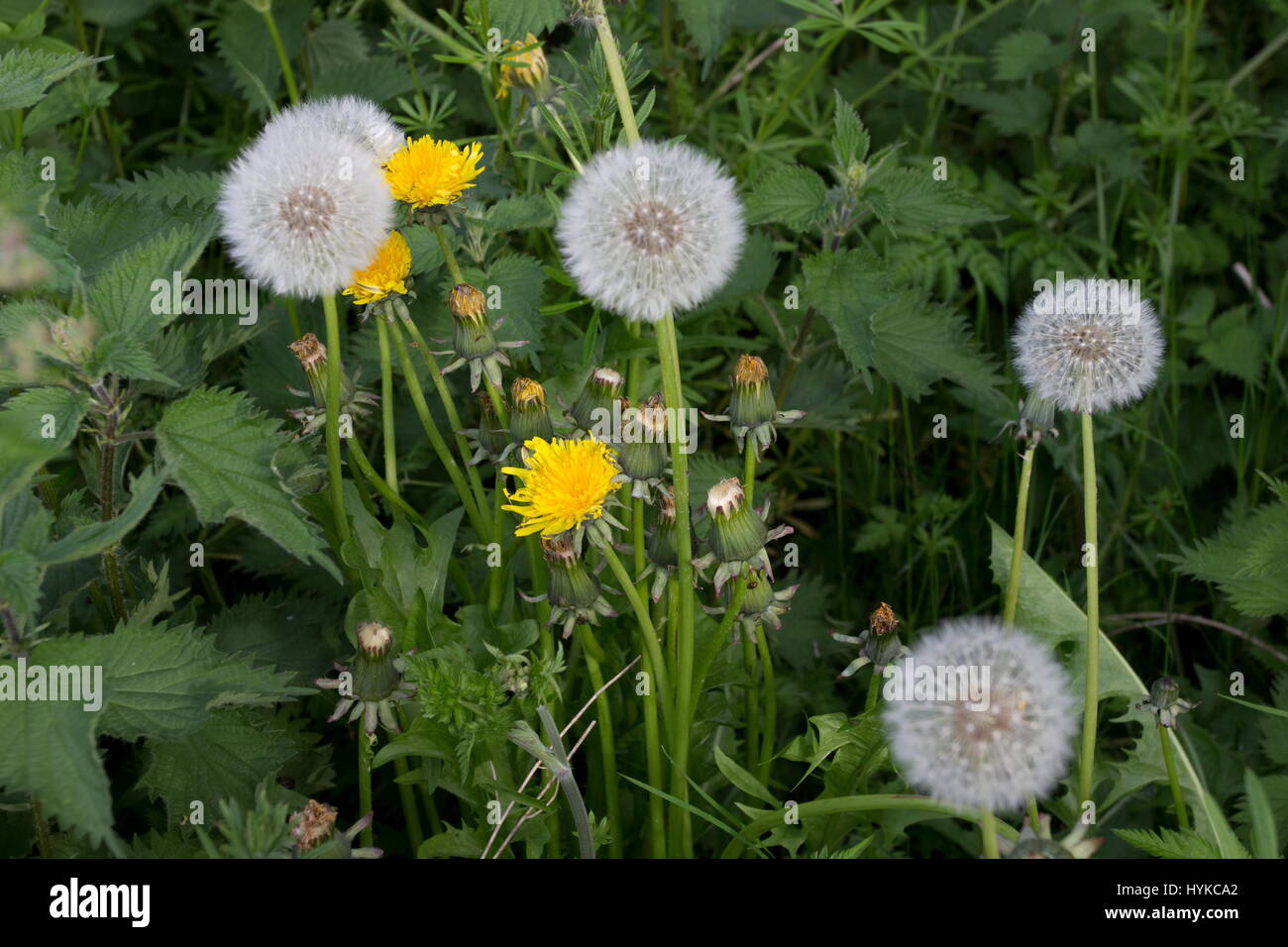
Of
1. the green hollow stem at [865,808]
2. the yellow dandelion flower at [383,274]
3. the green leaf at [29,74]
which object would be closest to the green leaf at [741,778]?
the green hollow stem at [865,808]

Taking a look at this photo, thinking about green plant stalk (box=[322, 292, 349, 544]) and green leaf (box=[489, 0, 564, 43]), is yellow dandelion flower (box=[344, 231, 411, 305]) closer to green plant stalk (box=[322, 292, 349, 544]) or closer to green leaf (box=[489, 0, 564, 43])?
green plant stalk (box=[322, 292, 349, 544])

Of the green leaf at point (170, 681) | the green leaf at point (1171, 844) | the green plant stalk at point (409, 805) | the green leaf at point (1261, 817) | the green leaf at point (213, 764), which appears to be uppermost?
the green leaf at point (170, 681)

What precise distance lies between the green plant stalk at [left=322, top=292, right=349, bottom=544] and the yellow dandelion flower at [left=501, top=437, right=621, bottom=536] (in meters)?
0.26

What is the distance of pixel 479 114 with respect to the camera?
8.22 feet

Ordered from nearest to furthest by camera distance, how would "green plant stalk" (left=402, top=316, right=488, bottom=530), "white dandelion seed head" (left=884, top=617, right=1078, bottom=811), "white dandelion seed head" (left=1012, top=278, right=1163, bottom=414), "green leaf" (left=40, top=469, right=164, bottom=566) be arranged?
"white dandelion seed head" (left=884, top=617, right=1078, bottom=811) < "green leaf" (left=40, top=469, right=164, bottom=566) < "white dandelion seed head" (left=1012, top=278, right=1163, bottom=414) < "green plant stalk" (left=402, top=316, right=488, bottom=530)

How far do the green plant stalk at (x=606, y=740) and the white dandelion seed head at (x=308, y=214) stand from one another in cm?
54

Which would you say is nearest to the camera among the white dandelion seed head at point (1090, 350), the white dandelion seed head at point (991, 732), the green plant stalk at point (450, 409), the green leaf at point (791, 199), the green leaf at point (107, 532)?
the white dandelion seed head at point (991, 732)

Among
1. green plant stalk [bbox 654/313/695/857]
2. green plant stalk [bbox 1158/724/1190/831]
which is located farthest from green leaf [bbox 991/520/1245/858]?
green plant stalk [bbox 654/313/695/857]

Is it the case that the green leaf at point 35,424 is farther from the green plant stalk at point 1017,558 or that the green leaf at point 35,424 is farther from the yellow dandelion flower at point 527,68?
the green plant stalk at point 1017,558

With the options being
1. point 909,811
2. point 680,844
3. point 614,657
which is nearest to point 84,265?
point 614,657

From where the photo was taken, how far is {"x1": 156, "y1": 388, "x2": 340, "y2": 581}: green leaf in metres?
1.31

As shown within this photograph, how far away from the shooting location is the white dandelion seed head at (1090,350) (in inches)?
57.8

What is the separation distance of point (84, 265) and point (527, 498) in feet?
2.41

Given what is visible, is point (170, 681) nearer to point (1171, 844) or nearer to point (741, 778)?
point (741, 778)
